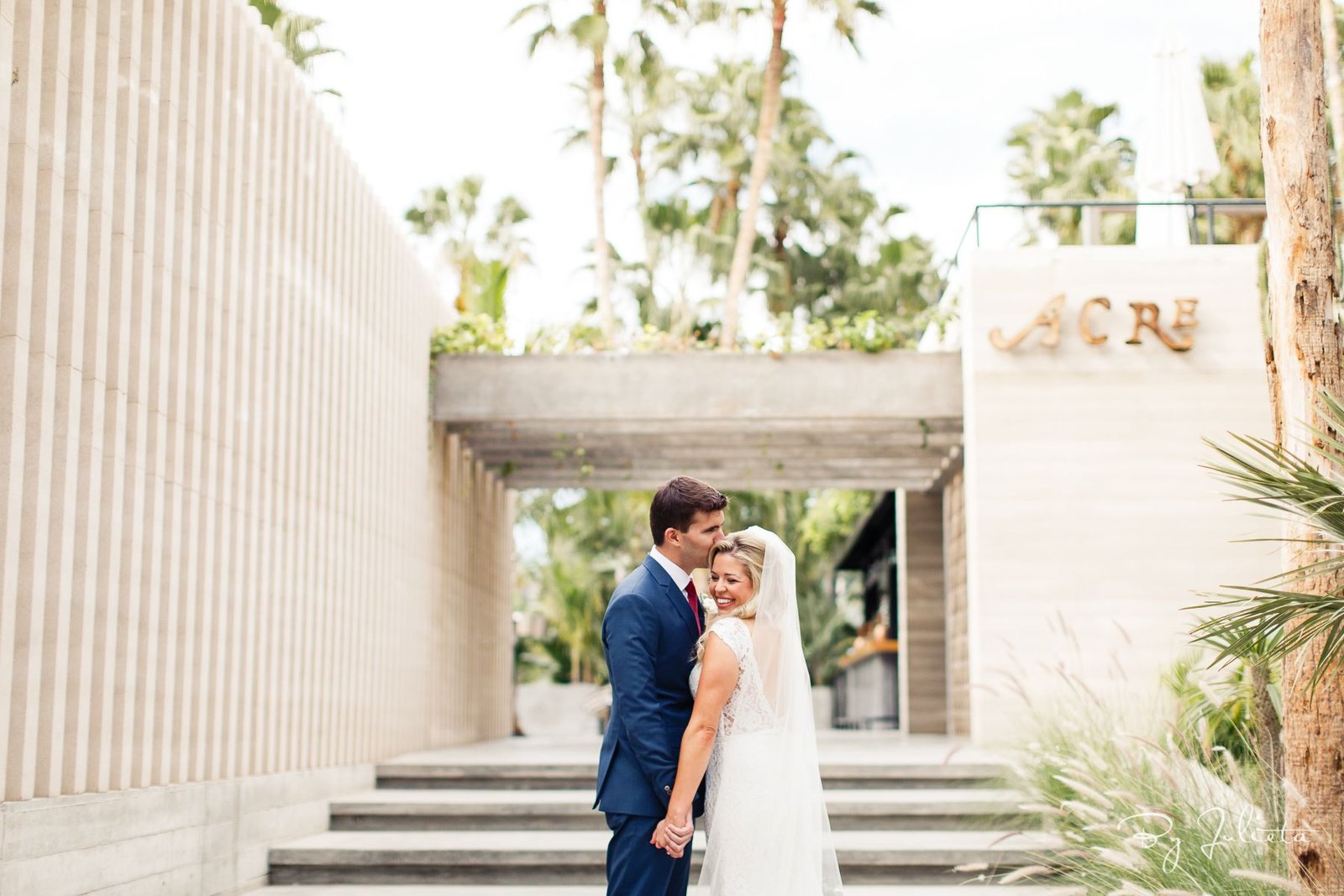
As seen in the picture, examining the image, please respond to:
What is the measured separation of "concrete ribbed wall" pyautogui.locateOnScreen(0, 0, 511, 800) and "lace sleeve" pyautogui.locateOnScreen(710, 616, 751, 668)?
8.42 feet

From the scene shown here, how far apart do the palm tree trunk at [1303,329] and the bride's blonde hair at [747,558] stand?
1790 mm

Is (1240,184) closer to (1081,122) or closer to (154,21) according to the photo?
(1081,122)

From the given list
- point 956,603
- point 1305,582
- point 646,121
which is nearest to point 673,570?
point 1305,582

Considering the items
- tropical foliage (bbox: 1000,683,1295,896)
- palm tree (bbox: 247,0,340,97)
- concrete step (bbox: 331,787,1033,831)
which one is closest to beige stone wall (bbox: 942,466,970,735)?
concrete step (bbox: 331,787,1033,831)

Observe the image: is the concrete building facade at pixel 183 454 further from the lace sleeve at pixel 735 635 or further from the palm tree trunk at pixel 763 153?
the palm tree trunk at pixel 763 153

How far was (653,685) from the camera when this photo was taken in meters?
3.98

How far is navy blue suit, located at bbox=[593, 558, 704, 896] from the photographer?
3896mm

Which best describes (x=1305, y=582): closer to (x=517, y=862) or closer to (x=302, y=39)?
(x=517, y=862)

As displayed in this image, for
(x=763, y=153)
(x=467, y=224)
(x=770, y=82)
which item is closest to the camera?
(x=770, y=82)

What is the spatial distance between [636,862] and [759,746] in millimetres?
580

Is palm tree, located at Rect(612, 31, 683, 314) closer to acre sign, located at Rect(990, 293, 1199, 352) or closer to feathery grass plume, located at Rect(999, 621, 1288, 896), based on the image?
acre sign, located at Rect(990, 293, 1199, 352)

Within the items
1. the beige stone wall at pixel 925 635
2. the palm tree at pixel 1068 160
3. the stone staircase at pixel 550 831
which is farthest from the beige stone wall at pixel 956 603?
the palm tree at pixel 1068 160

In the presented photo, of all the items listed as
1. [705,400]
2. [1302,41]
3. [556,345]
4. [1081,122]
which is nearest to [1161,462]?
[705,400]

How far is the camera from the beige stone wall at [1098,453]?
10945 millimetres
